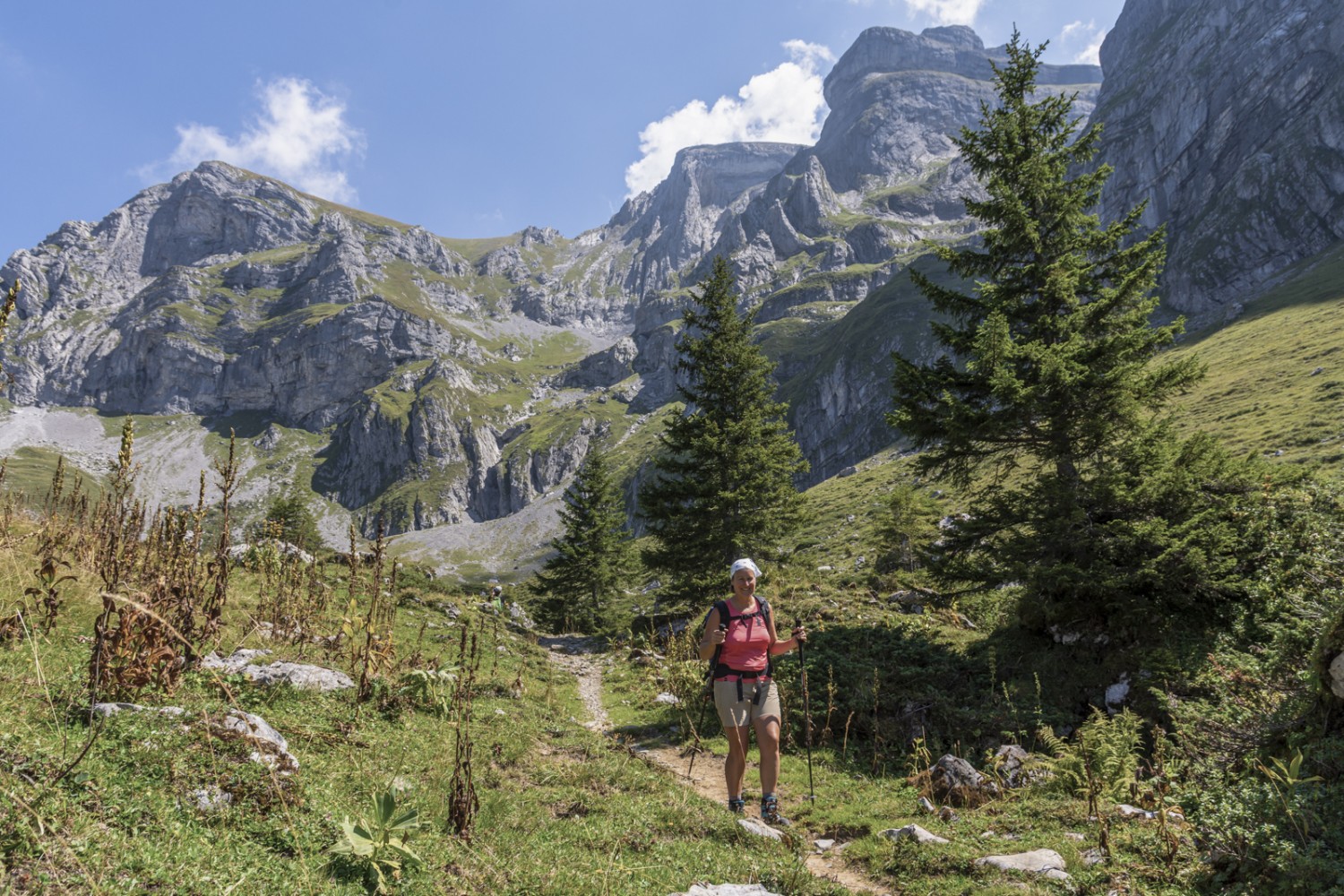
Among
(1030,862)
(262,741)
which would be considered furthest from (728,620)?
(262,741)

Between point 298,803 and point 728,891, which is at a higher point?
point 298,803

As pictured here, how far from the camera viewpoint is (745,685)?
24.7ft

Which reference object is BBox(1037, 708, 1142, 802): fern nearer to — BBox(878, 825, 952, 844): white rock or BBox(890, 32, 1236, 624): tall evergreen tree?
BBox(878, 825, 952, 844): white rock

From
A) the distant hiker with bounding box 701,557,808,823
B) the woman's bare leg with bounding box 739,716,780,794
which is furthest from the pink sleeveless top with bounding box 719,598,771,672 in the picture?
the woman's bare leg with bounding box 739,716,780,794

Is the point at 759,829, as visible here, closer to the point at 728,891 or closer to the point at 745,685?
the point at 745,685

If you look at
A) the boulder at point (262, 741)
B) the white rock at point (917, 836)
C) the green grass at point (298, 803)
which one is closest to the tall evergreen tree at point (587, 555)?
the green grass at point (298, 803)

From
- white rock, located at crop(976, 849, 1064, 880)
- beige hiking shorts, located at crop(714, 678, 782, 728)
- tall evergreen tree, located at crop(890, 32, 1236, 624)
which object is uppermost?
tall evergreen tree, located at crop(890, 32, 1236, 624)

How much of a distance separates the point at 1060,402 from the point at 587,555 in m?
27.5

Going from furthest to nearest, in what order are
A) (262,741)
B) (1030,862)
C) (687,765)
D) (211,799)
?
1. (687,765)
2. (1030,862)
3. (262,741)
4. (211,799)

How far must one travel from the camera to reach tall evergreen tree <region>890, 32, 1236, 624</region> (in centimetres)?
1146

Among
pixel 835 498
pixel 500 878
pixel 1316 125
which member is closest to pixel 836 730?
pixel 500 878

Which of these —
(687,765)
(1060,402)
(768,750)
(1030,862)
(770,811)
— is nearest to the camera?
(1030,862)

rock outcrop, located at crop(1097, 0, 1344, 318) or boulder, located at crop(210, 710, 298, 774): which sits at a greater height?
rock outcrop, located at crop(1097, 0, 1344, 318)

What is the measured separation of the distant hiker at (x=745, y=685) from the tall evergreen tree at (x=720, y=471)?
13721 mm
